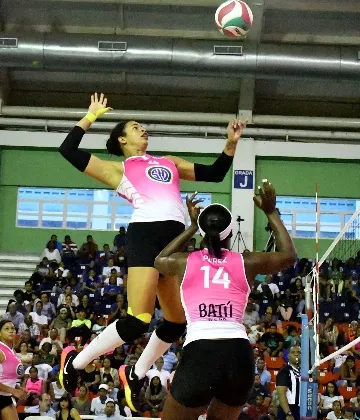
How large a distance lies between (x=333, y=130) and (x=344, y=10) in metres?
4.36

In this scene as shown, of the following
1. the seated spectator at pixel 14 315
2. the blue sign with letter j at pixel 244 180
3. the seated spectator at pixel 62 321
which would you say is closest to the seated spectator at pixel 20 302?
the seated spectator at pixel 14 315

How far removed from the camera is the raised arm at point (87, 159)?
6129 millimetres

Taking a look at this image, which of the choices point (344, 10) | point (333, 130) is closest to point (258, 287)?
point (333, 130)

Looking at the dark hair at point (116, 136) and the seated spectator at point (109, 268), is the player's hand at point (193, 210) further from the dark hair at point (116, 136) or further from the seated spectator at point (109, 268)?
the seated spectator at point (109, 268)

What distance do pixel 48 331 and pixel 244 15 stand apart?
936 centimetres

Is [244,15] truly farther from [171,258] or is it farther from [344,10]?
[344,10]

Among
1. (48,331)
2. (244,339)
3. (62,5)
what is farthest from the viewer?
(62,5)

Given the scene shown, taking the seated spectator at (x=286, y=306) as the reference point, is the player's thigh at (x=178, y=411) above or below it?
below

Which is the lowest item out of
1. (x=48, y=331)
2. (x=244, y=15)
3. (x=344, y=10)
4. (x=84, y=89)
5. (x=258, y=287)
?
(x=48, y=331)

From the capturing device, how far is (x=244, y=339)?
4.72 meters

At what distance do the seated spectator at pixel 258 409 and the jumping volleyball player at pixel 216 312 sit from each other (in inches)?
374

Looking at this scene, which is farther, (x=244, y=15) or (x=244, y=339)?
(x=244, y=15)

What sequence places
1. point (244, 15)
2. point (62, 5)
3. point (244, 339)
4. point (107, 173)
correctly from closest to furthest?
point (244, 339), point (107, 173), point (244, 15), point (62, 5)

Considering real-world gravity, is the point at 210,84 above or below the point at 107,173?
above
